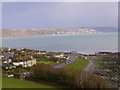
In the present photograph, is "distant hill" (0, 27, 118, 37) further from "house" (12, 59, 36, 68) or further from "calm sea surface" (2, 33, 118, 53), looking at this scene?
"house" (12, 59, 36, 68)

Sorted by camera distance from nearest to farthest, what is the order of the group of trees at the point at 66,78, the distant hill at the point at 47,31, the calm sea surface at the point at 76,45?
the group of trees at the point at 66,78, the calm sea surface at the point at 76,45, the distant hill at the point at 47,31

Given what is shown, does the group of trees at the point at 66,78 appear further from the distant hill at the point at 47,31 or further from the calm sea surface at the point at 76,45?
the distant hill at the point at 47,31

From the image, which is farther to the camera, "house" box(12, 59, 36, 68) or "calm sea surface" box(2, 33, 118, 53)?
"calm sea surface" box(2, 33, 118, 53)

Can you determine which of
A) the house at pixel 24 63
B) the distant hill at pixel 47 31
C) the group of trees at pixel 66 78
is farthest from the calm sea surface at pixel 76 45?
the distant hill at pixel 47 31

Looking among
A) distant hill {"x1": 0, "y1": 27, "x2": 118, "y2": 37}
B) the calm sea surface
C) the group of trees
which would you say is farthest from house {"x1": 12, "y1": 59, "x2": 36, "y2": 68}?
distant hill {"x1": 0, "y1": 27, "x2": 118, "y2": 37}

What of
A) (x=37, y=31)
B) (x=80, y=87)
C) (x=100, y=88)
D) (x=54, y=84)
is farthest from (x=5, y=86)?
(x=37, y=31)

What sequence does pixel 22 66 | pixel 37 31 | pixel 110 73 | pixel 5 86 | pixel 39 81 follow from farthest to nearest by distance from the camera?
pixel 37 31, pixel 22 66, pixel 110 73, pixel 39 81, pixel 5 86

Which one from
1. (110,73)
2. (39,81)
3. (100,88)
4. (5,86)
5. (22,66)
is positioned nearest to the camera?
(100,88)

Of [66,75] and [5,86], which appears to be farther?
[66,75]

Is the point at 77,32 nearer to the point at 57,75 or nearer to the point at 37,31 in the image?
the point at 37,31
